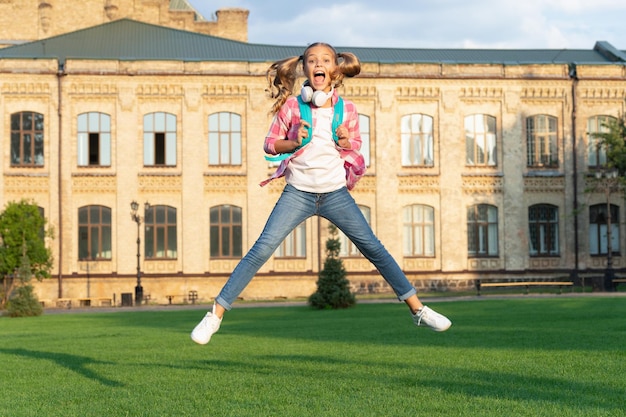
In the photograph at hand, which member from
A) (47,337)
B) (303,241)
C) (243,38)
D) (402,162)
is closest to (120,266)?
(303,241)

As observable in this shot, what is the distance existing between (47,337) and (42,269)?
2261 centimetres

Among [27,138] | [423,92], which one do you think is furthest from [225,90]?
[423,92]

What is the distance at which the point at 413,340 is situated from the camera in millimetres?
14234

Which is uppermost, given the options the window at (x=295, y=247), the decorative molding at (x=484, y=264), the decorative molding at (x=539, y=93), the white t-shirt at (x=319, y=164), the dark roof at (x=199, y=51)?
the dark roof at (x=199, y=51)

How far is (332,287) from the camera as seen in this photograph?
30.3m

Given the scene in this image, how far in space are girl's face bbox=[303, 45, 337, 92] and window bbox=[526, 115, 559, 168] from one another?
4018 centimetres

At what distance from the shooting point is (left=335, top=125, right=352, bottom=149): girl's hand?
754 cm

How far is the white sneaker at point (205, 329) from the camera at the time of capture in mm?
7180

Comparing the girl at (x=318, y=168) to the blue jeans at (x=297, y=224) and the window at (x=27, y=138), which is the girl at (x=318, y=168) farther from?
the window at (x=27, y=138)

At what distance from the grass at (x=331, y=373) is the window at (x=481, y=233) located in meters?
28.3

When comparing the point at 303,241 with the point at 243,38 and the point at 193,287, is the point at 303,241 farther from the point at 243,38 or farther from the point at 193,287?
the point at 243,38

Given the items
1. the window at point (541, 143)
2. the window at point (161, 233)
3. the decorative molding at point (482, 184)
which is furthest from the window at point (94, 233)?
the window at point (541, 143)

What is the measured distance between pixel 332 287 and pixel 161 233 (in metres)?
15.6

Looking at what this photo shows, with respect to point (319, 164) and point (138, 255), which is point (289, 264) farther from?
point (319, 164)
